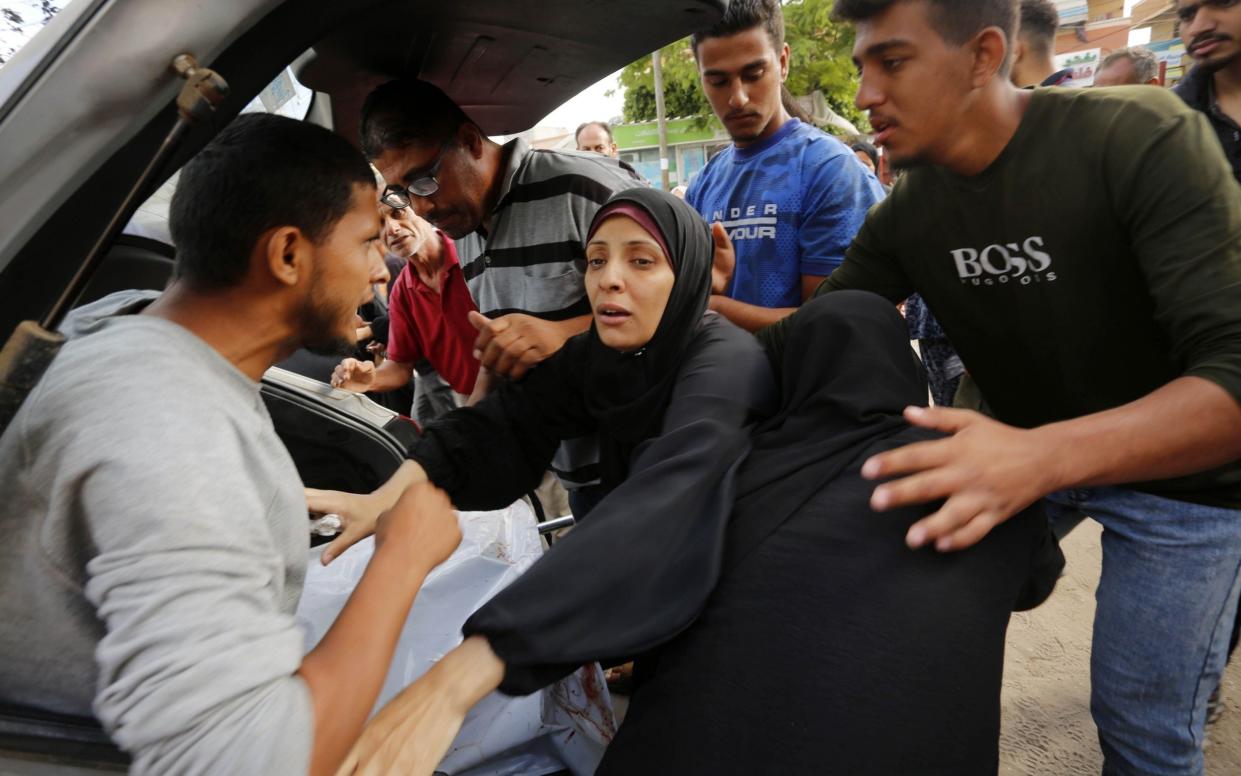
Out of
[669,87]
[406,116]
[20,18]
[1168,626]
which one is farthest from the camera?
[669,87]

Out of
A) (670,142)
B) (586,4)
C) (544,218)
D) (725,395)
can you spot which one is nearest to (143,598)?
(725,395)

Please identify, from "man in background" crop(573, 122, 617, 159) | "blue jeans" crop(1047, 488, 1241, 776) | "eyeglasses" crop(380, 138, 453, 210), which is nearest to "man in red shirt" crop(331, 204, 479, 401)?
"eyeglasses" crop(380, 138, 453, 210)

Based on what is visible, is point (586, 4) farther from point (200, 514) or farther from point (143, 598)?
point (143, 598)

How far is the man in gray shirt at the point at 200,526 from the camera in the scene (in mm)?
829

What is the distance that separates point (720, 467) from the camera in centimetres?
134

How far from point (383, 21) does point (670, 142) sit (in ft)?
81.3

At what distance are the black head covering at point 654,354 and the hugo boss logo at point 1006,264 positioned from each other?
61 centimetres

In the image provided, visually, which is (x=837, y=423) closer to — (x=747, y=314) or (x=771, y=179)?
(x=747, y=314)

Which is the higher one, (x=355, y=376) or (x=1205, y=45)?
(x=1205, y=45)

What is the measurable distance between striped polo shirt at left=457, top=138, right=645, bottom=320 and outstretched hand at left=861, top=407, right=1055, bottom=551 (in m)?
1.19

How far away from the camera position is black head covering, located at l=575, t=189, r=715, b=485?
1.73 meters

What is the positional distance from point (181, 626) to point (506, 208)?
5.31 feet

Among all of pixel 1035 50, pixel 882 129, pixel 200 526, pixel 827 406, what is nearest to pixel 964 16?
pixel 882 129

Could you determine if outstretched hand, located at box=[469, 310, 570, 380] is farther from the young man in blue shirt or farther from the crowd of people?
the young man in blue shirt
